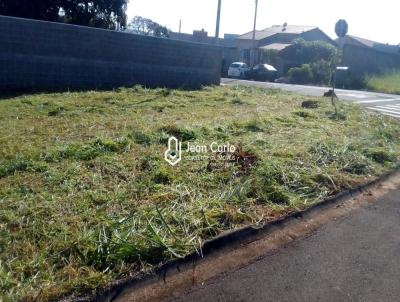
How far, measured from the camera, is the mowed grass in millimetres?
2760

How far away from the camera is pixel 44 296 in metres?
2.35

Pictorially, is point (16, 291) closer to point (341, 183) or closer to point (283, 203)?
point (283, 203)

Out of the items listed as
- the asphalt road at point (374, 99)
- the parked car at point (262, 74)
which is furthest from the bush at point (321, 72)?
the asphalt road at point (374, 99)

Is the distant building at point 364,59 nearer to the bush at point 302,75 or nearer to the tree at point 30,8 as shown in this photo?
the bush at point 302,75

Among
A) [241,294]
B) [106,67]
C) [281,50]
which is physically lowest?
[241,294]

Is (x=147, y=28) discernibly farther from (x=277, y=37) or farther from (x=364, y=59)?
(x=364, y=59)

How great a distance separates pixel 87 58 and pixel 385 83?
19421 millimetres

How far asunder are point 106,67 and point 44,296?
10993mm

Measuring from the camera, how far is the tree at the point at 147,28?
36781 mm

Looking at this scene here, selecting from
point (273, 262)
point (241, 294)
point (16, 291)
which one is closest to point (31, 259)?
point (16, 291)

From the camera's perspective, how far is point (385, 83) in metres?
23.7

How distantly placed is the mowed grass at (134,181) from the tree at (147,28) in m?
30.3

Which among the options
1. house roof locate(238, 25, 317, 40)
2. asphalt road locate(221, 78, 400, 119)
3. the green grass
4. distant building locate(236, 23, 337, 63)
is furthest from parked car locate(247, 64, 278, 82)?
house roof locate(238, 25, 317, 40)

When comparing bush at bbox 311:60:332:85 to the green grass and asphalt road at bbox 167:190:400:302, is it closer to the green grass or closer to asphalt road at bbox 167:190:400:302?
the green grass
